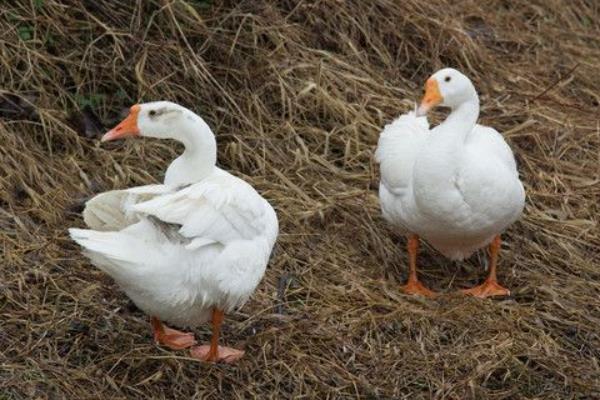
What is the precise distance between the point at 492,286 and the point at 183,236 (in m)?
1.94

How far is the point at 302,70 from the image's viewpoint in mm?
7039

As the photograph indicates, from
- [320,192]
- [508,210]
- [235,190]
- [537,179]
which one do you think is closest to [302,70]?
[320,192]

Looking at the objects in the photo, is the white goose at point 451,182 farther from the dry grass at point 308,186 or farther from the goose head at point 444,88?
the dry grass at point 308,186

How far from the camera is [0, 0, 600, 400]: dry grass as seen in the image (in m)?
4.92

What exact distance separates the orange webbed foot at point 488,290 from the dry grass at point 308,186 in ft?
0.23

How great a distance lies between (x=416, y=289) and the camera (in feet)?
19.0

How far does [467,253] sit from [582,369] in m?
0.98

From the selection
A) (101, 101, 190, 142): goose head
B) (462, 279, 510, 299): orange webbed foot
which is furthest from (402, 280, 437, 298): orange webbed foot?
(101, 101, 190, 142): goose head

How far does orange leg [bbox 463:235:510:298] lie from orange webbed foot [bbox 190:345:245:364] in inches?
54.6

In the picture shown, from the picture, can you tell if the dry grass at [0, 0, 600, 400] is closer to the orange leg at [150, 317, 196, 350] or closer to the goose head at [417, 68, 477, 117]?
the orange leg at [150, 317, 196, 350]

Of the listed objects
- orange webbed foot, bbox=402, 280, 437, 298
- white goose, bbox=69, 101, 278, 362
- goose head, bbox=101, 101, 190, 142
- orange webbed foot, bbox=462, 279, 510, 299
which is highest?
goose head, bbox=101, 101, 190, 142

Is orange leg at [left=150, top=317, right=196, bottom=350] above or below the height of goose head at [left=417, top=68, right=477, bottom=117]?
below

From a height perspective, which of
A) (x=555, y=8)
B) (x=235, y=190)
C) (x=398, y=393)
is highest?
(x=235, y=190)

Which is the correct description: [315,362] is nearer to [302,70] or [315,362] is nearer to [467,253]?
[467,253]
